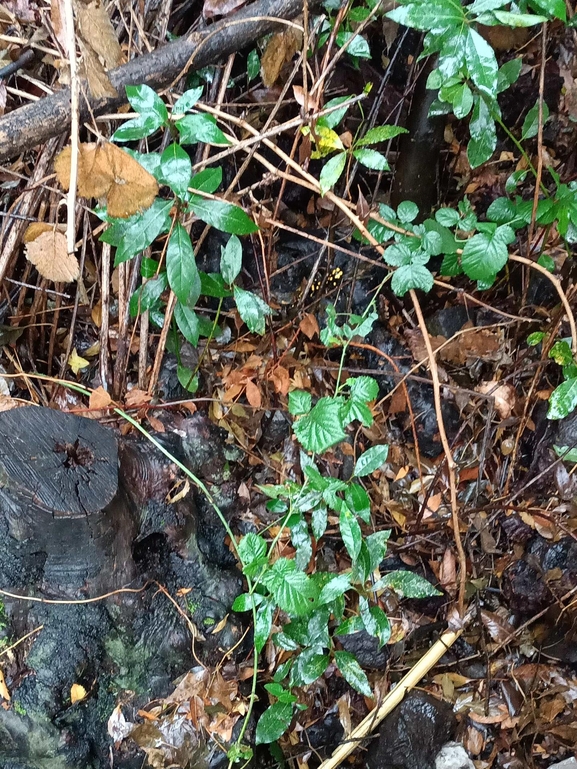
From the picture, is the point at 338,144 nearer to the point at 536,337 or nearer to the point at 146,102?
the point at 146,102

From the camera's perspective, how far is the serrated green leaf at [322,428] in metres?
1.53

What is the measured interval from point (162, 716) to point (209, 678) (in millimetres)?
181

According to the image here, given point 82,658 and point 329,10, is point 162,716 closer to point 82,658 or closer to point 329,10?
point 82,658

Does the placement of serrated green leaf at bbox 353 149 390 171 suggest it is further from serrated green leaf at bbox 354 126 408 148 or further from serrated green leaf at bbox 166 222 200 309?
serrated green leaf at bbox 166 222 200 309

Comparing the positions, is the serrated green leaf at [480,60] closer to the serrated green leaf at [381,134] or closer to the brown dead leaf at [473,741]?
the serrated green leaf at [381,134]

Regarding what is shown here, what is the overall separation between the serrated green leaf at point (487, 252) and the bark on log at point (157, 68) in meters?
1.01

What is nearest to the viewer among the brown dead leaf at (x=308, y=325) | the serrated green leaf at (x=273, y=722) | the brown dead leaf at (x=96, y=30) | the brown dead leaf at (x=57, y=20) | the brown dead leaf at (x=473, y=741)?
the brown dead leaf at (x=96, y=30)

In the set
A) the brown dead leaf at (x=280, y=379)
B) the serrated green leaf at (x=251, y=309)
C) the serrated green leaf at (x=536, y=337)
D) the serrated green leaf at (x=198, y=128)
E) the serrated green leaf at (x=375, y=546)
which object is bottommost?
the serrated green leaf at (x=375, y=546)

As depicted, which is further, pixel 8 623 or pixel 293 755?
pixel 293 755

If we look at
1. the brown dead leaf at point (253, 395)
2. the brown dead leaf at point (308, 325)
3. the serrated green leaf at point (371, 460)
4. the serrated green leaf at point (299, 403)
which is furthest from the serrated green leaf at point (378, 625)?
the brown dead leaf at point (308, 325)

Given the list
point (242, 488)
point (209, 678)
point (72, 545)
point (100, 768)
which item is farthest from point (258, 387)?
point (100, 768)

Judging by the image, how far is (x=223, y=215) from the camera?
1.55 meters

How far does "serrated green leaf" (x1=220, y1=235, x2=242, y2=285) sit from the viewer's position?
5.89 ft

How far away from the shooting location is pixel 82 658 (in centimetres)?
156
